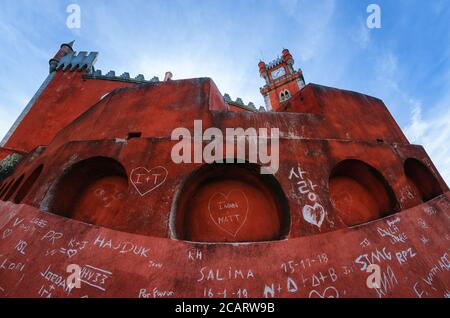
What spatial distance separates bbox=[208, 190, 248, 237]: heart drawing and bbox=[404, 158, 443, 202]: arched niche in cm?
498

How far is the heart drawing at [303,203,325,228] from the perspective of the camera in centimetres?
394

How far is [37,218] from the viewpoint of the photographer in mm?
4223

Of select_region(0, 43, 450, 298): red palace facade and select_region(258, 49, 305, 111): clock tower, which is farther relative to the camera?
select_region(258, 49, 305, 111): clock tower

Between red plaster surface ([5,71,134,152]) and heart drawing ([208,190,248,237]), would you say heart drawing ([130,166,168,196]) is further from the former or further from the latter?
red plaster surface ([5,71,134,152])

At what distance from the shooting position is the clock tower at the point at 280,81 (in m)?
30.7

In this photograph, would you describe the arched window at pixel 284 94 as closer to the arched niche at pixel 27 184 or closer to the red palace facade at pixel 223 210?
the red palace facade at pixel 223 210

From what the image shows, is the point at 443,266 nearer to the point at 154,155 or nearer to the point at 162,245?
the point at 162,245

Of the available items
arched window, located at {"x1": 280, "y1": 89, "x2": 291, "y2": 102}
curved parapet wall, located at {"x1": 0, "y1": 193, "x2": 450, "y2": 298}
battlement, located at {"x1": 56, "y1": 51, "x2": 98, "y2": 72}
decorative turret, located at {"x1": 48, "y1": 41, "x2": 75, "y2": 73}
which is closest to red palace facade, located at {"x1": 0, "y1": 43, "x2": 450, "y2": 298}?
curved parapet wall, located at {"x1": 0, "y1": 193, "x2": 450, "y2": 298}

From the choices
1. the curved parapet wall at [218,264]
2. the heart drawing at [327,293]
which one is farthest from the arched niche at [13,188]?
the heart drawing at [327,293]

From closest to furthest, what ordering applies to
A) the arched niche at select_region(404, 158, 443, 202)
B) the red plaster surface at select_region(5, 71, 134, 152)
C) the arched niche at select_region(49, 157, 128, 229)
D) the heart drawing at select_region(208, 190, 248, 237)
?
1. the heart drawing at select_region(208, 190, 248, 237)
2. the arched niche at select_region(49, 157, 128, 229)
3. the arched niche at select_region(404, 158, 443, 202)
4. the red plaster surface at select_region(5, 71, 134, 152)

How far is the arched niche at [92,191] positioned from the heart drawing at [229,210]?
219 cm
